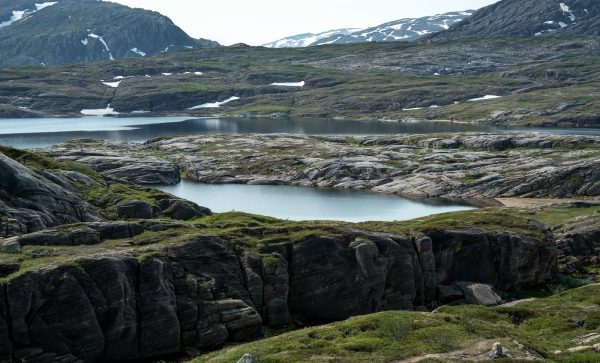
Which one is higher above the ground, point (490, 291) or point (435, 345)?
point (435, 345)

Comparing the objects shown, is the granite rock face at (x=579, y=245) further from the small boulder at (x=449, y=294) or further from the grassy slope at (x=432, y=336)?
the grassy slope at (x=432, y=336)

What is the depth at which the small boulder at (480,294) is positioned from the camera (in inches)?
2315

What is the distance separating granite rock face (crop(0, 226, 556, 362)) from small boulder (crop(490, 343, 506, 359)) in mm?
20696

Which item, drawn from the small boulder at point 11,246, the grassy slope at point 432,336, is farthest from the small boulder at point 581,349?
the small boulder at point 11,246

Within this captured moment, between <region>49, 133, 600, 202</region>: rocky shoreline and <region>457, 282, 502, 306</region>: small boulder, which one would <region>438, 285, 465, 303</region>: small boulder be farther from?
<region>49, 133, 600, 202</region>: rocky shoreline

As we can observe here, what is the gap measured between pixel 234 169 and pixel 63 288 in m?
115

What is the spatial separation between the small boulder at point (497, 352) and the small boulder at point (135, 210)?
44185mm

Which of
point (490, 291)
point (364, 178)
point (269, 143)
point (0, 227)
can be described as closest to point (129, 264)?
point (0, 227)

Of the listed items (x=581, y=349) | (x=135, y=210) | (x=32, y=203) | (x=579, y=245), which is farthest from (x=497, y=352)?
(x=135, y=210)

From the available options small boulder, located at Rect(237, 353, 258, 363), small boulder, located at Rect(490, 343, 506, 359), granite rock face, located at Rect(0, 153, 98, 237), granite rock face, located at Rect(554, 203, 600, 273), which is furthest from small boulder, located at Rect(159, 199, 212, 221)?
small boulder, located at Rect(490, 343, 506, 359)

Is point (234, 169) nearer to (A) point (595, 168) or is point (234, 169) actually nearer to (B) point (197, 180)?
(B) point (197, 180)

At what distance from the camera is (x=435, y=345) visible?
35188 millimetres

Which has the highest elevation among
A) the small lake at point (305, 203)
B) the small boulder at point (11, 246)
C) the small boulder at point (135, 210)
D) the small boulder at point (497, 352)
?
the small boulder at point (11, 246)

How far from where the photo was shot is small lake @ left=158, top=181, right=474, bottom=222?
357 ft
